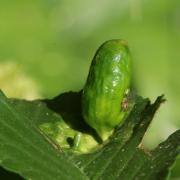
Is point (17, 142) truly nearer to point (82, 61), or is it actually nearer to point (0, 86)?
point (0, 86)

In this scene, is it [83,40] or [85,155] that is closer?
[85,155]

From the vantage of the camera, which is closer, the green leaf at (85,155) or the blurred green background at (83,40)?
the green leaf at (85,155)

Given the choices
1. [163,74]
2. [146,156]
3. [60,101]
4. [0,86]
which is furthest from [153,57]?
[146,156]

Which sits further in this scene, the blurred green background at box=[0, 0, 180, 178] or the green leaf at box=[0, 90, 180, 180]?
the blurred green background at box=[0, 0, 180, 178]
